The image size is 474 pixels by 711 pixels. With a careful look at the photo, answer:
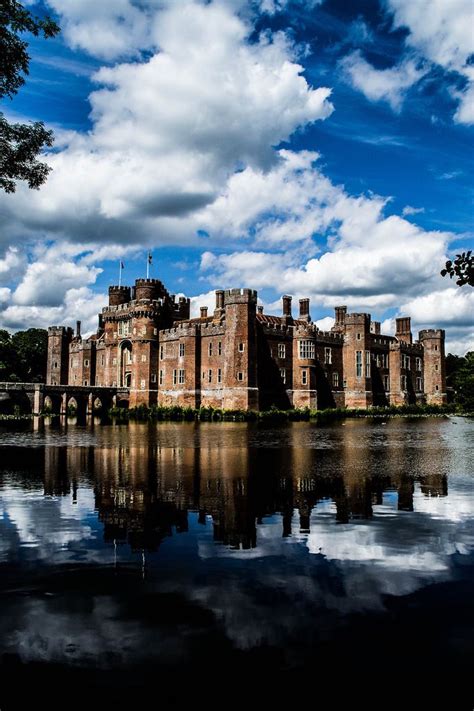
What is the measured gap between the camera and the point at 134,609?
7.02 m

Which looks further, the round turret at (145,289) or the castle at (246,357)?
the round turret at (145,289)

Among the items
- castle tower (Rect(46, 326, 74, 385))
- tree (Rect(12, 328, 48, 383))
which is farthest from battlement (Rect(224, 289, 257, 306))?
tree (Rect(12, 328, 48, 383))

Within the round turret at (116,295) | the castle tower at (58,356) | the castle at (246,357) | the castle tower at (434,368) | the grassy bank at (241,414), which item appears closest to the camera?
the grassy bank at (241,414)

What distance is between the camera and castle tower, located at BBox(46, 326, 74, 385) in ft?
317

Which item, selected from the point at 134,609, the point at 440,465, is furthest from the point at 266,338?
the point at 134,609

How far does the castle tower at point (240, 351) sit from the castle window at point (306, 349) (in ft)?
25.2

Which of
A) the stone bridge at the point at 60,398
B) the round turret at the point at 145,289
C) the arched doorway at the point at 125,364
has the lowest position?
the stone bridge at the point at 60,398

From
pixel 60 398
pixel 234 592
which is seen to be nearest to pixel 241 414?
pixel 60 398

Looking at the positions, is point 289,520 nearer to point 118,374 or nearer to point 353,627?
point 353,627

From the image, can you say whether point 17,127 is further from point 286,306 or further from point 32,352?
point 32,352

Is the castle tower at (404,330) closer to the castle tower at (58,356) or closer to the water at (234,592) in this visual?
the castle tower at (58,356)

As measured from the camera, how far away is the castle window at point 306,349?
72250 millimetres

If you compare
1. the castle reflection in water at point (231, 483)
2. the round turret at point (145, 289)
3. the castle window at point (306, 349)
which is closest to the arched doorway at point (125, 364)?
the round turret at point (145, 289)

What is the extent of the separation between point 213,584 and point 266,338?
63.5 metres
